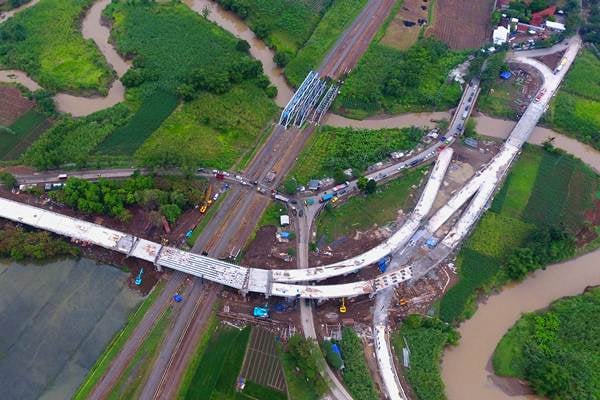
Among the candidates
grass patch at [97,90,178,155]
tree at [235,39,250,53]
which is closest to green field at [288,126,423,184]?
tree at [235,39,250,53]

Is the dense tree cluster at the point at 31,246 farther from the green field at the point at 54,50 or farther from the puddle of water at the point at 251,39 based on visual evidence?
the puddle of water at the point at 251,39

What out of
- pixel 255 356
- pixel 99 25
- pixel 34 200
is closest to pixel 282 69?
pixel 99 25

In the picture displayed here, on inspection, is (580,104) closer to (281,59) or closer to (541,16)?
(541,16)

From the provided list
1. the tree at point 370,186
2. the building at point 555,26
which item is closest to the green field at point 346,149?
the tree at point 370,186

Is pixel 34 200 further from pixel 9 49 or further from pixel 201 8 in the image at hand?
pixel 201 8

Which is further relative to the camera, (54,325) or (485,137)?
(485,137)

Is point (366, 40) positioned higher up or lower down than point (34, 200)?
higher up

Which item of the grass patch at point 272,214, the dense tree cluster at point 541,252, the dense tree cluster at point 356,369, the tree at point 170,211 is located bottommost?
the tree at point 170,211
